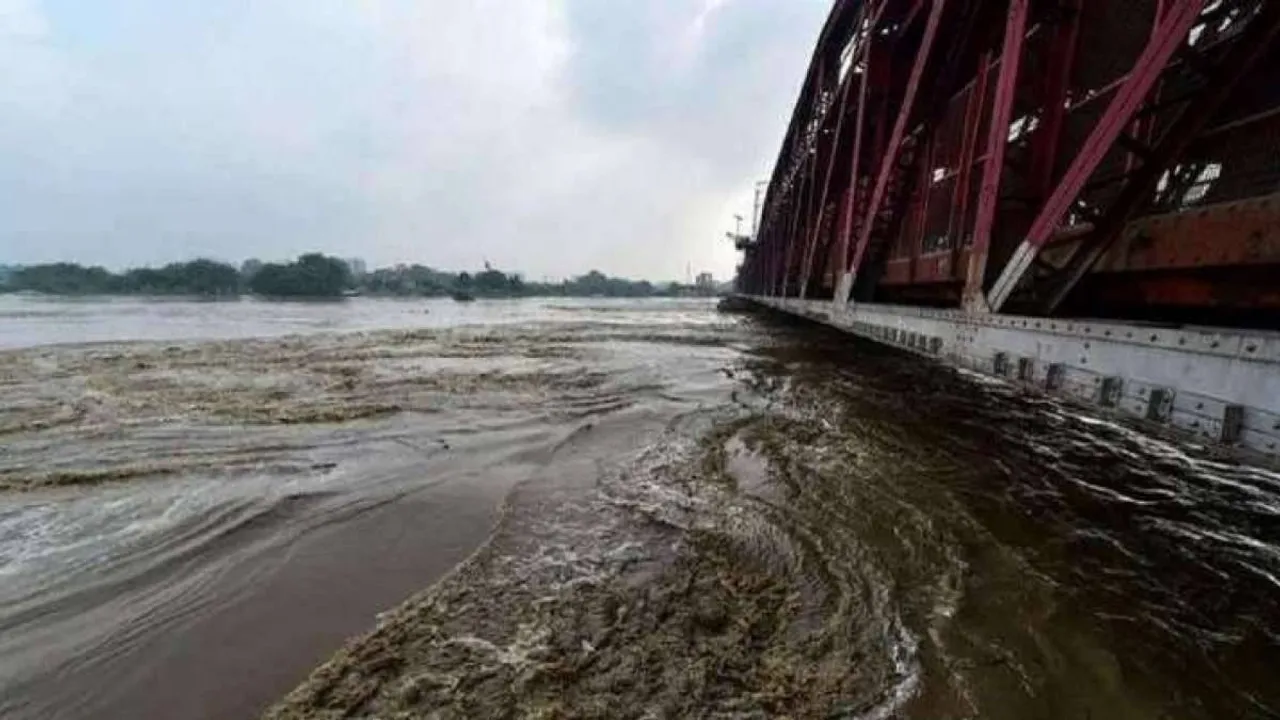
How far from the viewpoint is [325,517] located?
3.80 m

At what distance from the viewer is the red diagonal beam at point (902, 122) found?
8234mm

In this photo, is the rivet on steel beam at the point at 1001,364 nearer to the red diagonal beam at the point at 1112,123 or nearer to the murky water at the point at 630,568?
the red diagonal beam at the point at 1112,123

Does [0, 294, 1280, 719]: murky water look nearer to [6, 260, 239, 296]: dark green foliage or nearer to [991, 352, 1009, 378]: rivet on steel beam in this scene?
[991, 352, 1009, 378]: rivet on steel beam

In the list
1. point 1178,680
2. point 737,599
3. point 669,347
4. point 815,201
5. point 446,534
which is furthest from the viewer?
point 815,201

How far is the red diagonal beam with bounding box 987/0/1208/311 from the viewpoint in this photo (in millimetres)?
3566

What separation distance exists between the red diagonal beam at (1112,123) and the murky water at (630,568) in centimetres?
174

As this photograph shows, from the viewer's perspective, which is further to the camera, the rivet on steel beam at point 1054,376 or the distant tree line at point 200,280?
the distant tree line at point 200,280

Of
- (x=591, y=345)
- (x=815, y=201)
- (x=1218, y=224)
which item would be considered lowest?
(x=591, y=345)

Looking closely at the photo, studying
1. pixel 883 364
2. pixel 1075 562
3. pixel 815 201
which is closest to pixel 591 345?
pixel 883 364

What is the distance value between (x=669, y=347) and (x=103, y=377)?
37.1 ft

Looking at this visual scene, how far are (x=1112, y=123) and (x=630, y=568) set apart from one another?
4.41 m

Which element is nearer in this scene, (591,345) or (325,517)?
(325,517)

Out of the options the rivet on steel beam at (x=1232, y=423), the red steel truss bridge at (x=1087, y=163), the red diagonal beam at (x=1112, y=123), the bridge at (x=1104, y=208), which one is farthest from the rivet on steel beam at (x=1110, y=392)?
the red diagonal beam at (x=1112, y=123)

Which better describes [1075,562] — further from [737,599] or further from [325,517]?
[325,517]
